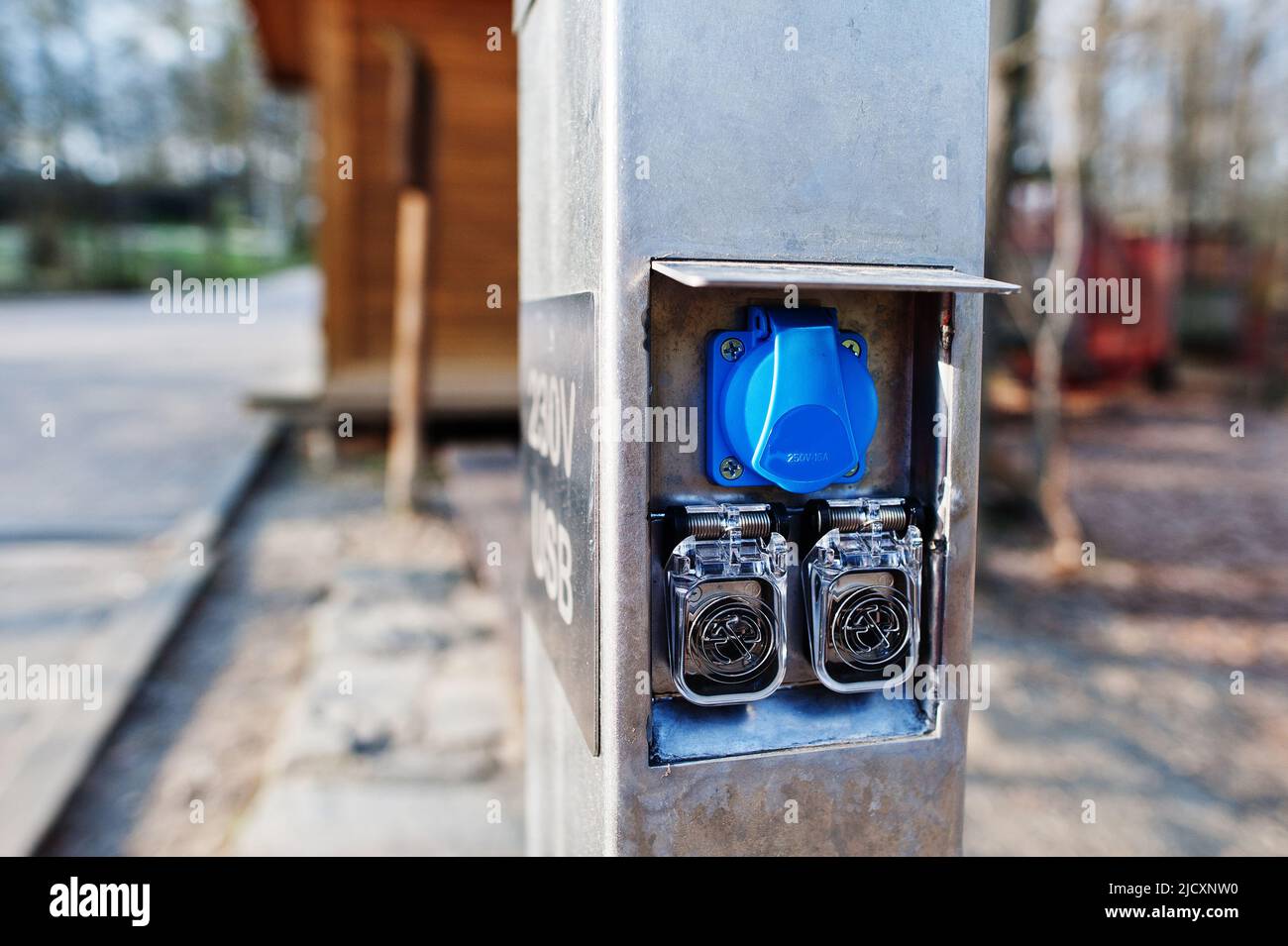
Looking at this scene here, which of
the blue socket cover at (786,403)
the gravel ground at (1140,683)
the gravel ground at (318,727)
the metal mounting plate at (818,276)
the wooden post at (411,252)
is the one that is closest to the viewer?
the metal mounting plate at (818,276)

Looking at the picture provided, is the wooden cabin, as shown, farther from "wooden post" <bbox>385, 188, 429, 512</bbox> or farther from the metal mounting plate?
the metal mounting plate

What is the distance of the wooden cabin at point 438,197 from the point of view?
8.15 m

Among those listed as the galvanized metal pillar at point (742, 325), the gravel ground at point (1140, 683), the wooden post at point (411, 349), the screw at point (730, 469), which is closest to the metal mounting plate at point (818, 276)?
the galvanized metal pillar at point (742, 325)

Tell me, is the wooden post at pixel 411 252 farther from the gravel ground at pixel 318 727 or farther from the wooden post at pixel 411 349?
the gravel ground at pixel 318 727

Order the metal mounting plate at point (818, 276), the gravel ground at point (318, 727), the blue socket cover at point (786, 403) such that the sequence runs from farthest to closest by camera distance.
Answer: the gravel ground at point (318, 727) → the blue socket cover at point (786, 403) → the metal mounting plate at point (818, 276)

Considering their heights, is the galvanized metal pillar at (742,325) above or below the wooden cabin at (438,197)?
below

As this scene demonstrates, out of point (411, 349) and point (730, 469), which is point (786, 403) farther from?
point (411, 349)

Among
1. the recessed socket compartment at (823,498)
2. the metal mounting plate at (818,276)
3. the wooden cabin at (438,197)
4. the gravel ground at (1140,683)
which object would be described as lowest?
the gravel ground at (1140,683)

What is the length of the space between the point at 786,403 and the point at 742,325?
0.14m

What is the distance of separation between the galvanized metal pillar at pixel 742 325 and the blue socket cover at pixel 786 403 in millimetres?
23

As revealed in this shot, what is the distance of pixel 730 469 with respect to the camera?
50.9 inches

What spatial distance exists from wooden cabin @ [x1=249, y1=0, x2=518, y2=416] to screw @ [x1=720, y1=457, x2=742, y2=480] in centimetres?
678
